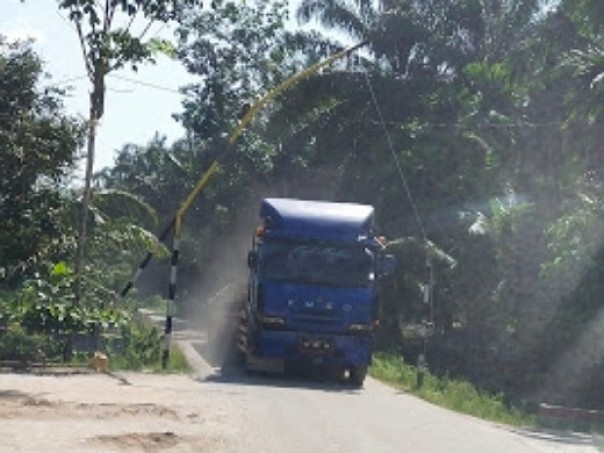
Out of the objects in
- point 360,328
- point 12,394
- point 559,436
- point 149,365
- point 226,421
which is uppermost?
point 360,328

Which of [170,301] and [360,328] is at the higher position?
[170,301]

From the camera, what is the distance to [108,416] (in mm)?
14250

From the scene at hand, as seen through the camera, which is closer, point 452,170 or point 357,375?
point 357,375

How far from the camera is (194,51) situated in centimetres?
4891

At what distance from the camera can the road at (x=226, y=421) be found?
41.0 ft

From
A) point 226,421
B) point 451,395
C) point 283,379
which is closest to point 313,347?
point 283,379

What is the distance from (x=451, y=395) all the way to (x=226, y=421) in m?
7.84

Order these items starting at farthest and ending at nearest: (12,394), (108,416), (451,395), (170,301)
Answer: (170,301), (451,395), (12,394), (108,416)

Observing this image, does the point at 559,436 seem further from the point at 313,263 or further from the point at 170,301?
the point at 170,301

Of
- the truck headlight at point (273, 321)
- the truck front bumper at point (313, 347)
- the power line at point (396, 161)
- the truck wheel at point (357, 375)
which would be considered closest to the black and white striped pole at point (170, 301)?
the truck front bumper at point (313, 347)

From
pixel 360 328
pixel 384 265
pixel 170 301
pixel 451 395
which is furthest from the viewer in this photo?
pixel 170 301

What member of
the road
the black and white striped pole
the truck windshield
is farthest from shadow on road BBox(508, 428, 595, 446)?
the black and white striped pole

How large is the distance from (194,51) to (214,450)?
125ft

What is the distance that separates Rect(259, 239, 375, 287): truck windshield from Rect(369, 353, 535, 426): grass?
2.61m
